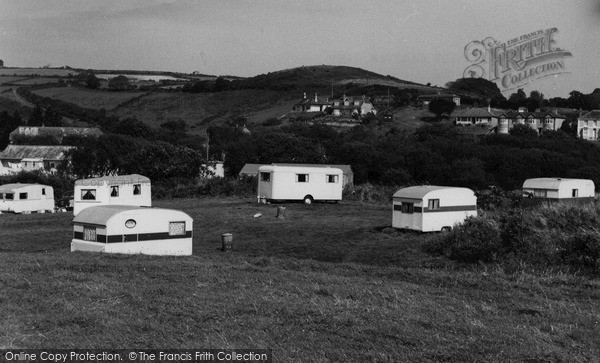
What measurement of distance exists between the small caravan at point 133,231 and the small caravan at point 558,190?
676 inches

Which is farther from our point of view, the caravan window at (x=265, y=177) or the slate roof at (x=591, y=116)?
the slate roof at (x=591, y=116)

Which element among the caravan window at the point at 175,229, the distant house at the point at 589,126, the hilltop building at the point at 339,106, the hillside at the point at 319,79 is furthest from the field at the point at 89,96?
the caravan window at the point at 175,229

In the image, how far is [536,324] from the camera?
7777mm

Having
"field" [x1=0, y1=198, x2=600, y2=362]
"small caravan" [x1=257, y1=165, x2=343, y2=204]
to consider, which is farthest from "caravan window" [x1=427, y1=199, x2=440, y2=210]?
"small caravan" [x1=257, y1=165, x2=343, y2=204]

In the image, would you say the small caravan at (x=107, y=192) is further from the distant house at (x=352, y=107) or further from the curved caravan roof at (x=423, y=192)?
the distant house at (x=352, y=107)

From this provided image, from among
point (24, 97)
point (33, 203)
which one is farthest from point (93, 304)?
point (24, 97)

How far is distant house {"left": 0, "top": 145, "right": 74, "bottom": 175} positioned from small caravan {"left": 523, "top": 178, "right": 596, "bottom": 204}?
53526 mm

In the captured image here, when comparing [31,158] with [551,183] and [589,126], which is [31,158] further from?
[589,126]

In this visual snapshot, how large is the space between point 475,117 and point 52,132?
57519mm

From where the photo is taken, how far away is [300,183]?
33281 mm

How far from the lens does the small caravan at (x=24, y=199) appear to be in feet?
123

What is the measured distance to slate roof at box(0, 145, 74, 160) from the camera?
72375 millimetres

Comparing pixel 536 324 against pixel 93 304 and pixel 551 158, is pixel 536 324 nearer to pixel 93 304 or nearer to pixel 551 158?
pixel 93 304

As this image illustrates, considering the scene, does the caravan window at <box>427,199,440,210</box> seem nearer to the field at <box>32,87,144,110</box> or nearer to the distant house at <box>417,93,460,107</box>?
the distant house at <box>417,93,460,107</box>
